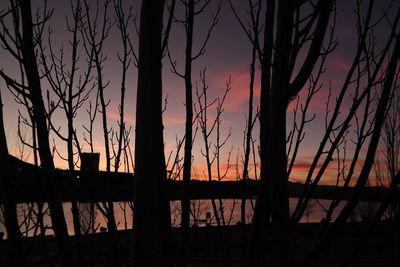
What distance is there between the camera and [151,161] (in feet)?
2.78

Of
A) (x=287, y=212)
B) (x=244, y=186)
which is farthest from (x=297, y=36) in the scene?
(x=244, y=186)

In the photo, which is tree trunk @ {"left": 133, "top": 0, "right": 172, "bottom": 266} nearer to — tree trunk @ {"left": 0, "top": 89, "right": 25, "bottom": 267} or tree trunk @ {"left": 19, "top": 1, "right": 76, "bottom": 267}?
tree trunk @ {"left": 19, "top": 1, "right": 76, "bottom": 267}

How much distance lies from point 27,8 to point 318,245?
0.85 metres

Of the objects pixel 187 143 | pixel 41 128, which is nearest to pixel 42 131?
pixel 41 128

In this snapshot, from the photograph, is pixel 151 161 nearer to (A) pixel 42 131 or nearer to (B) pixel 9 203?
(A) pixel 42 131

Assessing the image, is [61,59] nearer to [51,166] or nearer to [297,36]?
[51,166]

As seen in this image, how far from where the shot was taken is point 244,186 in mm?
1477

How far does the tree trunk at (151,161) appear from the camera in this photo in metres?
0.81

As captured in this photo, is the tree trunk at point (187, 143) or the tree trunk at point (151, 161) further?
the tree trunk at point (187, 143)

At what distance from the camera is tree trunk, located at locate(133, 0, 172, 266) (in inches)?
31.8

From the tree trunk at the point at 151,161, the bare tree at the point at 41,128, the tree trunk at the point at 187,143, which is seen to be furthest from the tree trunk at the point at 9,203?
the tree trunk at the point at 187,143

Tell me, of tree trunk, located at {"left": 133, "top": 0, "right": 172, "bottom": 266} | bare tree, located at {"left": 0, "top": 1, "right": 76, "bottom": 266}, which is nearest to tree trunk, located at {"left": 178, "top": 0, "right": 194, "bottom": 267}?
tree trunk, located at {"left": 133, "top": 0, "right": 172, "bottom": 266}

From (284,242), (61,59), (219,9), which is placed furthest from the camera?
(61,59)

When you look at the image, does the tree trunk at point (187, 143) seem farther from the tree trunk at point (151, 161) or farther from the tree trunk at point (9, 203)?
the tree trunk at point (9, 203)
